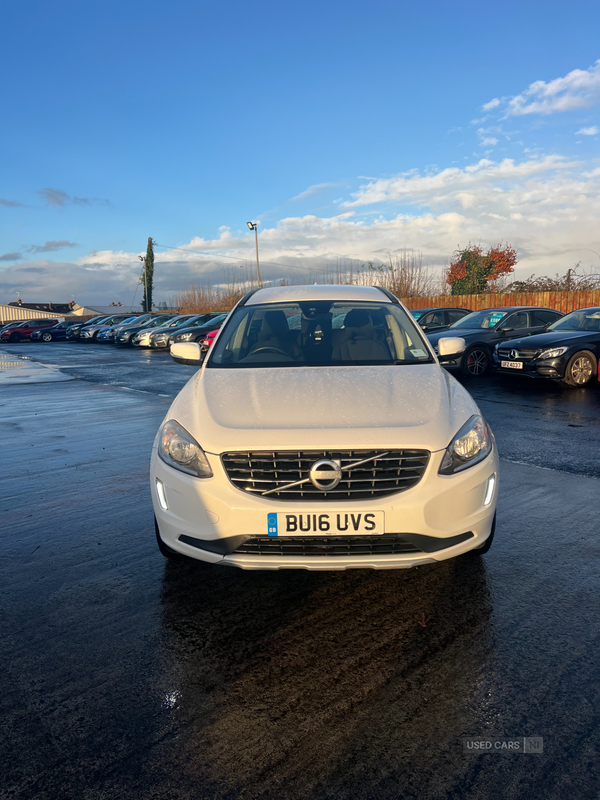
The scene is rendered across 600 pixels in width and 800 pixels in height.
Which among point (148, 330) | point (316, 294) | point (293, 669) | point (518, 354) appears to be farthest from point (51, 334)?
point (293, 669)

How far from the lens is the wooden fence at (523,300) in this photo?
78.7ft

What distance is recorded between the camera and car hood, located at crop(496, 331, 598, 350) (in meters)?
11.3

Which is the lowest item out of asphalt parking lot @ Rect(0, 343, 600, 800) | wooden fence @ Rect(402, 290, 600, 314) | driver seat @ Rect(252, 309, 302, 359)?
asphalt parking lot @ Rect(0, 343, 600, 800)

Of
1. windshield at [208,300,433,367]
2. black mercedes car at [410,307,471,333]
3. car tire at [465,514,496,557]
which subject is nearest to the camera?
car tire at [465,514,496,557]

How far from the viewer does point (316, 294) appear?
5.20 m

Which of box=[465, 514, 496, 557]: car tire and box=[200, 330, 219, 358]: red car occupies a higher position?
box=[200, 330, 219, 358]: red car

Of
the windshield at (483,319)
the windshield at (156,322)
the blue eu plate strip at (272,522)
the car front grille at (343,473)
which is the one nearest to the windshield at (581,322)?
the windshield at (483,319)

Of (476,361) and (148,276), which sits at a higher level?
(148,276)

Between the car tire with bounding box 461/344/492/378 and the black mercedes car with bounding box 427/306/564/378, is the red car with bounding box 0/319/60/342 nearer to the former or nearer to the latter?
the black mercedes car with bounding box 427/306/564/378

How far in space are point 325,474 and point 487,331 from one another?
39.6 feet

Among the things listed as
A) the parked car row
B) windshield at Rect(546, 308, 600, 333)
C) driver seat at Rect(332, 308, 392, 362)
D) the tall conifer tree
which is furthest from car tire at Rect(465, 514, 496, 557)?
the tall conifer tree

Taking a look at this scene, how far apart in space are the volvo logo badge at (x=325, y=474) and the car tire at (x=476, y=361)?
37.6ft

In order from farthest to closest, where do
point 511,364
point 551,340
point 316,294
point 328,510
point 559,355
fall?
point 511,364 → point 551,340 → point 559,355 → point 316,294 → point 328,510

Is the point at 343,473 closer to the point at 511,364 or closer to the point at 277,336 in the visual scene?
the point at 277,336
